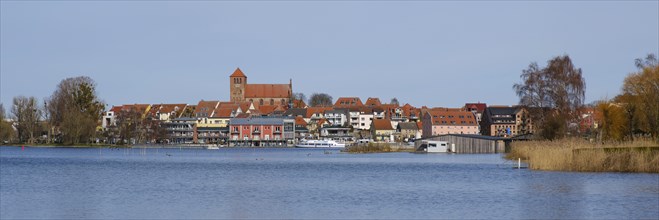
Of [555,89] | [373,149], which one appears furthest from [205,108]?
[555,89]

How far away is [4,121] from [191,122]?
139 ft

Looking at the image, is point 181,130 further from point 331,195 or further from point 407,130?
point 331,195

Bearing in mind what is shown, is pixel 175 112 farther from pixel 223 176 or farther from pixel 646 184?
pixel 646 184

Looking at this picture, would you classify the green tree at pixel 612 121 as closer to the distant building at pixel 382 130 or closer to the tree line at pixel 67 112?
the tree line at pixel 67 112

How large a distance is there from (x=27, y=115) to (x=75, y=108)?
11.4 metres

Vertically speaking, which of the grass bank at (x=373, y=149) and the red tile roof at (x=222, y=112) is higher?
the red tile roof at (x=222, y=112)

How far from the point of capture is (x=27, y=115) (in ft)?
461

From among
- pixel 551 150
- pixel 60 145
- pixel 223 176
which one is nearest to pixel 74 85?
pixel 60 145

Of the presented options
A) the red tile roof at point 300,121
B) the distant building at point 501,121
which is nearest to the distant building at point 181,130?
the red tile roof at point 300,121

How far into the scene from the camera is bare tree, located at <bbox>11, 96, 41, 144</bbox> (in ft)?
458

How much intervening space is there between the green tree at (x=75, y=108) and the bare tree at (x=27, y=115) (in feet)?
10.3

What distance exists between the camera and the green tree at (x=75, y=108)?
437ft

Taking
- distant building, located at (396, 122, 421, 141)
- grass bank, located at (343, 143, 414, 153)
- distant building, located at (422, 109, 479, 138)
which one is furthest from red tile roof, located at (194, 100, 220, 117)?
grass bank, located at (343, 143, 414, 153)

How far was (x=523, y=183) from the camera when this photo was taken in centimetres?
4809
